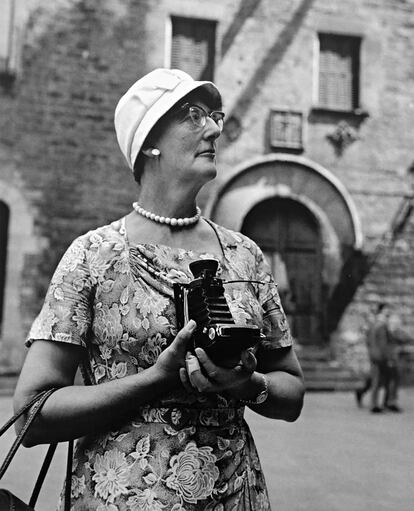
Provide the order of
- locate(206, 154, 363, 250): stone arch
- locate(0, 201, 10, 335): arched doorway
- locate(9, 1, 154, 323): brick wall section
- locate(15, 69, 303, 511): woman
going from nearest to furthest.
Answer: locate(15, 69, 303, 511): woman → locate(0, 201, 10, 335): arched doorway → locate(9, 1, 154, 323): brick wall section → locate(206, 154, 363, 250): stone arch

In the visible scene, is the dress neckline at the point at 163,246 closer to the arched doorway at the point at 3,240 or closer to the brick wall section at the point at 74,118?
the brick wall section at the point at 74,118

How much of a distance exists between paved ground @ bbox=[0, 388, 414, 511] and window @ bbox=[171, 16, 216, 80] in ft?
22.2

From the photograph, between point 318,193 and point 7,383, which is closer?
point 7,383

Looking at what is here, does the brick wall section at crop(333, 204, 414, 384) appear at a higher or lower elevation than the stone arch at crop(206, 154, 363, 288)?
lower

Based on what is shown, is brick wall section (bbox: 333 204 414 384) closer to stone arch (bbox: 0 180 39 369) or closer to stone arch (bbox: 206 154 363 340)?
stone arch (bbox: 206 154 363 340)

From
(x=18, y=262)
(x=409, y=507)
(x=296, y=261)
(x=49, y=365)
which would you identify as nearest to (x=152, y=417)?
(x=49, y=365)

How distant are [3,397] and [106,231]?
9788mm

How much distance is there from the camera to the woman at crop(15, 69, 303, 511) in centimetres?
Result: 143

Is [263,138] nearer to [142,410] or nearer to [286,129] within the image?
[286,129]

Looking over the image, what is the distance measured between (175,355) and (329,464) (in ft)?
16.2

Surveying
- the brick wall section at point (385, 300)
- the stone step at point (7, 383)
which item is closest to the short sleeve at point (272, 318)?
the stone step at point (7, 383)

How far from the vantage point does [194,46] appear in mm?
12922

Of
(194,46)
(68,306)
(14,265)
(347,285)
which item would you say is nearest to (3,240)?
(14,265)

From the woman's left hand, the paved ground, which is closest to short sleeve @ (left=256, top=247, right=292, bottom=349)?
the woman's left hand
